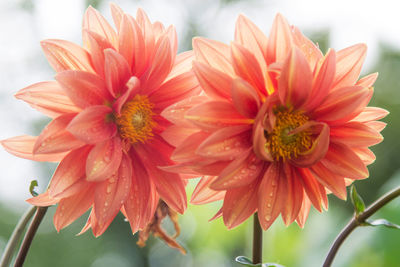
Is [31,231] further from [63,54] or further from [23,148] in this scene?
[63,54]

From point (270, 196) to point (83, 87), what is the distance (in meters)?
0.34

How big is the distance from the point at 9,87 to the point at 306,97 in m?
7.28

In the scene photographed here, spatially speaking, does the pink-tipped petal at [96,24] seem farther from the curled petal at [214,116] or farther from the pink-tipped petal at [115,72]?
the curled petal at [214,116]

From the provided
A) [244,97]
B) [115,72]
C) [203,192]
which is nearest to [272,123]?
[244,97]

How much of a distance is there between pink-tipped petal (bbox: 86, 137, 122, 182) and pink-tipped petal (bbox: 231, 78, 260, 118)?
0.70ft

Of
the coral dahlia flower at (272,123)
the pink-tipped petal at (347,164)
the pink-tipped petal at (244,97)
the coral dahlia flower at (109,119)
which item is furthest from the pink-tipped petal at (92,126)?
the pink-tipped petal at (347,164)

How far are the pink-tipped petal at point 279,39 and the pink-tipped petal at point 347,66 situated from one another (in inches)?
3.7

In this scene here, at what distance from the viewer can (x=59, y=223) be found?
765 mm

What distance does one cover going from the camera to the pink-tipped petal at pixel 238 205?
75 centimetres

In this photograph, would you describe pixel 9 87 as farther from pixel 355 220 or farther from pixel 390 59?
pixel 355 220

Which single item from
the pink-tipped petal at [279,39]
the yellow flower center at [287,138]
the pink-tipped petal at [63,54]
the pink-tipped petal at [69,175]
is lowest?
the pink-tipped petal at [69,175]

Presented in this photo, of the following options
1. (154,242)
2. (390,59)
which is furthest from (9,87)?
(390,59)

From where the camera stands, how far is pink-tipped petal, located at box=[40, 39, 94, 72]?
29.9 inches

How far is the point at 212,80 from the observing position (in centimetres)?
72
